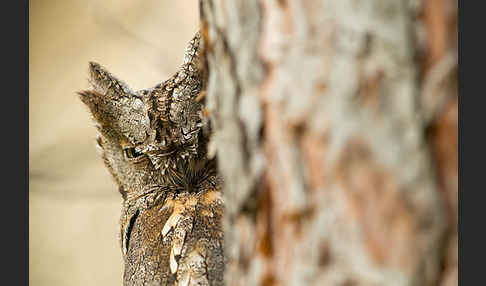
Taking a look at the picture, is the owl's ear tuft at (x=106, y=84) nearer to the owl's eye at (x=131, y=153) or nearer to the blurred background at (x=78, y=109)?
the owl's eye at (x=131, y=153)

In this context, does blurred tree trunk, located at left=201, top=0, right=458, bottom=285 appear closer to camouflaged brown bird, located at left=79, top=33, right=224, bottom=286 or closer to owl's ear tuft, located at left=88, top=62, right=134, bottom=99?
camouflaged brown bird, located at left=79, top=33, right=224, bottom=286

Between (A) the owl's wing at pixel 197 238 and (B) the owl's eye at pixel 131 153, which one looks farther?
(B) the owl's eye at pixel 131 153

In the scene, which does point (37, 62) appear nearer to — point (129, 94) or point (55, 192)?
point (55, 192)

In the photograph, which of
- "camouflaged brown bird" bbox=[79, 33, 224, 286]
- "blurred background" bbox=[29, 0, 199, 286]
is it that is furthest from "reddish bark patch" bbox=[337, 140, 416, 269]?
"blurred background" bbox=[29, 0, 199, 286]

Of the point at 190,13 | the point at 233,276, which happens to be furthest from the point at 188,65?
the point at 190,13

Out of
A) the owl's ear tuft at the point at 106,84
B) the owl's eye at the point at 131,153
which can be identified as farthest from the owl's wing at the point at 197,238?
the owl's ear tuft at the point at 106,84

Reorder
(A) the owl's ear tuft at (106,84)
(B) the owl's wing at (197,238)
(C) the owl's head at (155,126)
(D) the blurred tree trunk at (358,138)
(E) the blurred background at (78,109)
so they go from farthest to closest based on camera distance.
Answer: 1. (E) the blurred background at (78,109)
2. (A) the owl's ear tuft at (106,84)
3. (C) the owl's head at (155,126)
4. (B) the owl's wing at (197,238)
5. (D) the blurred tree trunk at (358,138)

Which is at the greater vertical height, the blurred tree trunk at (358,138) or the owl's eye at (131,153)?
the owl's eye at (131,153)
